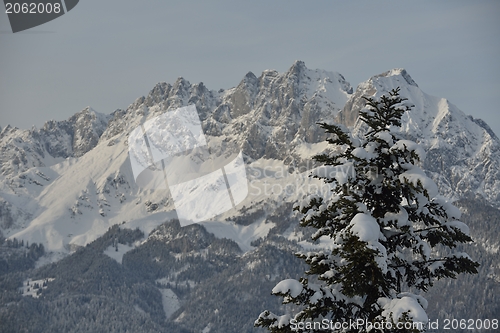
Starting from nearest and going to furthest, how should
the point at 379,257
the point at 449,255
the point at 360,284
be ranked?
the point at 379,257 < the point at 360,284 < the point at 449,255

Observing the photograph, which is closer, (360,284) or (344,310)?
(360,284)

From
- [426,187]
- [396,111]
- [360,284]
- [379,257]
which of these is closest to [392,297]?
[360,284]

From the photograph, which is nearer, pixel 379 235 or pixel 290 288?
pixel 379 235

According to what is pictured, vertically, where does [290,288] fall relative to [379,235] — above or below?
below

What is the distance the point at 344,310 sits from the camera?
1792 cm

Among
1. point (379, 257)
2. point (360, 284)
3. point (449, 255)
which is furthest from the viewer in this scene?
point (449, 255)

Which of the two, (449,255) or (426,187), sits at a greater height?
(426,187)

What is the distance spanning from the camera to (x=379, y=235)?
16344 mm

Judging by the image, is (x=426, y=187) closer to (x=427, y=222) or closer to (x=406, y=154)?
(x=406, y=154)

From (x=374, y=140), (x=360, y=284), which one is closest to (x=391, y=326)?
(x=360, y=284)

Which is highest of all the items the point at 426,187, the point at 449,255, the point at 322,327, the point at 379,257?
the point at 426,187

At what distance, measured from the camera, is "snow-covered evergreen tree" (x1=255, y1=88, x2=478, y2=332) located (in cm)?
1678

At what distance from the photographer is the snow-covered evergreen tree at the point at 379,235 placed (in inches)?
661

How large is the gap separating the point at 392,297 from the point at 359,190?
2821 millimetres
